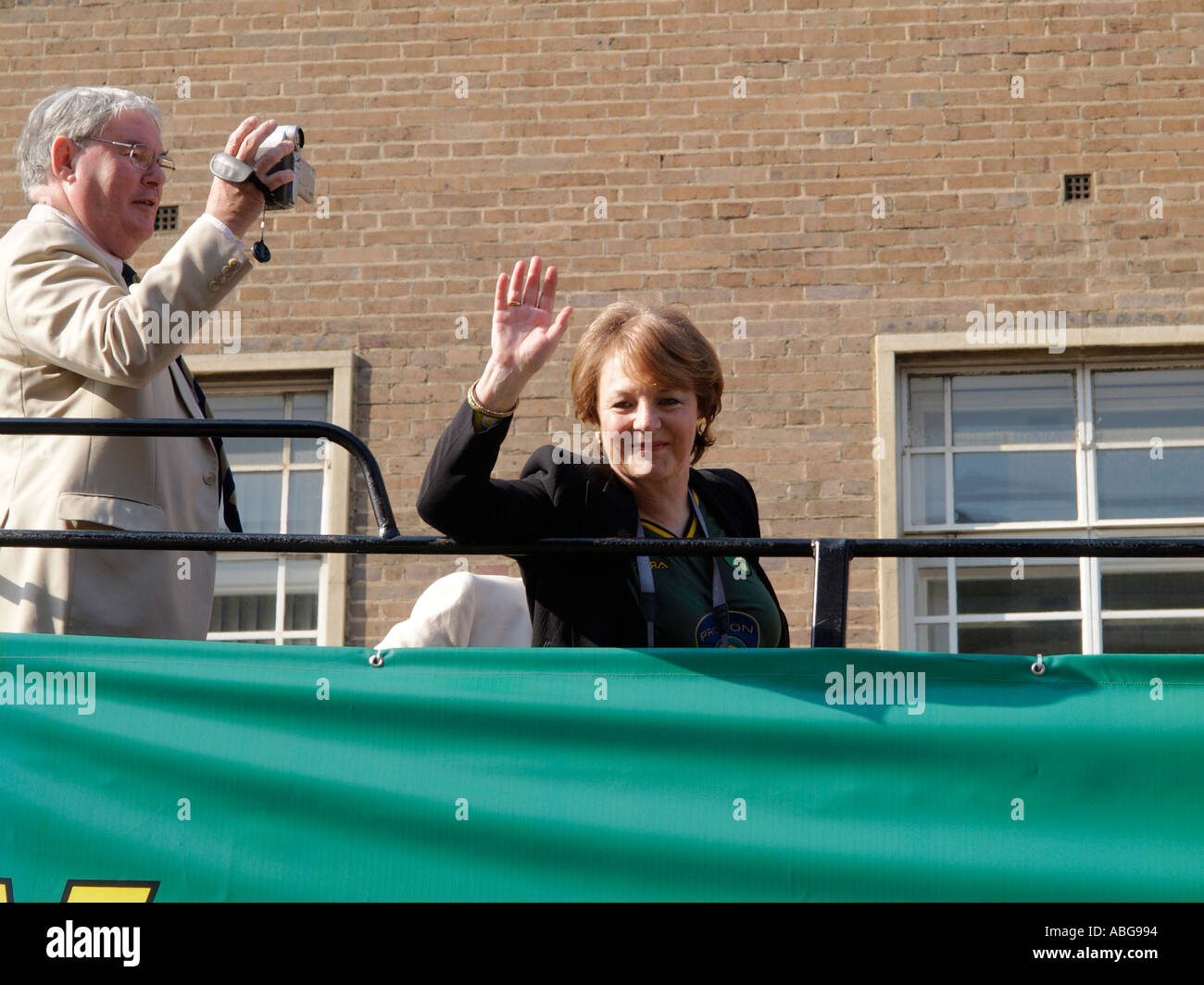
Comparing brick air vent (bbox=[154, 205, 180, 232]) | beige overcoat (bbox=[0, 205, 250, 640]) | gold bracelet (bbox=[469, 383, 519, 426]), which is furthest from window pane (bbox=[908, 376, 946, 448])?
gold bracelet (bbox=[469, 383, 519, 426])

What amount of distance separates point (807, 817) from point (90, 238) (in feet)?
7.36

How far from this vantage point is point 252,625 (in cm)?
808

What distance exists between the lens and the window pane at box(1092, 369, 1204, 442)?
7.75 m

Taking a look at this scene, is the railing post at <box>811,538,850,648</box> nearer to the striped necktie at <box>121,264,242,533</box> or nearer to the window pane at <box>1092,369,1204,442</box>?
the striped necktie at <box>121,264,242,533</box>

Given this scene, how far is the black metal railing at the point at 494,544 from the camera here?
300 centimetres

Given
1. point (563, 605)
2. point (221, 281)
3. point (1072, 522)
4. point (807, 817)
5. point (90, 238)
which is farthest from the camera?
point (1072, 522)

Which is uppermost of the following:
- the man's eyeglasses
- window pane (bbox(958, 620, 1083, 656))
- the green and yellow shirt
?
the man's eyeglasses

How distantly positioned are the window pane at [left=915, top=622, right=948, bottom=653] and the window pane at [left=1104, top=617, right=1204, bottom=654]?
0.77m

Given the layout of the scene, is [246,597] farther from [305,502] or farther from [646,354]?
[646,354]

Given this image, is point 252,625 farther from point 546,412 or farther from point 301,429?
point 301,429

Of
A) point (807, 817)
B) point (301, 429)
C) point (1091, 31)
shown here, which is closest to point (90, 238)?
point (301, 429)

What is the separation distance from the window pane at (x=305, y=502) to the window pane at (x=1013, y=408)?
3.29 meters

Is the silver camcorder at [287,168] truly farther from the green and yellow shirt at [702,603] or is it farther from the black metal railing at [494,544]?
the green and yellow shirt at [702,603]

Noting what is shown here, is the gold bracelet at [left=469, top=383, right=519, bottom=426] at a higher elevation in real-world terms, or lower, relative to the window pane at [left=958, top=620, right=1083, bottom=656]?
higher
